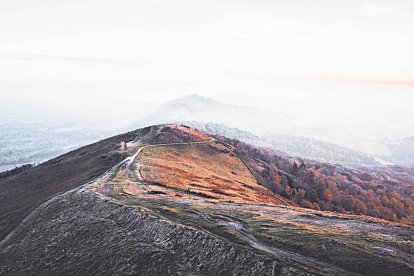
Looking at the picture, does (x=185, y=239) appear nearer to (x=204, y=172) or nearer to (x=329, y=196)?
(x=204, y=172)

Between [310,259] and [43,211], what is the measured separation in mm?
46908

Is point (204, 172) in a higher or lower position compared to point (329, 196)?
higher

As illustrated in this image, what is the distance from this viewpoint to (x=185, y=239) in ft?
126

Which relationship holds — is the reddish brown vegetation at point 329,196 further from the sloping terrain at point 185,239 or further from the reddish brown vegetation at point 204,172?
the sloping terrain at point 185,239

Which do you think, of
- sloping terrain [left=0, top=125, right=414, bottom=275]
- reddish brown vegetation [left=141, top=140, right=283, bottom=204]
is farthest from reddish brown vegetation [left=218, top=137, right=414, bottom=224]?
sloping terrain [left=0, top=125, right=414, bottom=275]

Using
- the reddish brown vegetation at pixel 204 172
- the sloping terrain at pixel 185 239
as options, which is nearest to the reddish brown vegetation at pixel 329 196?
the reddish brown vegetation at pixel 204 172

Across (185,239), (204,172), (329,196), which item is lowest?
(329,196)

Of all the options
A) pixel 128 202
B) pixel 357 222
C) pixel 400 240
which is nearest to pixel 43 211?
pixel 128 202

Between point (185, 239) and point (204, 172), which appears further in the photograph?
Result: point (204, 172)

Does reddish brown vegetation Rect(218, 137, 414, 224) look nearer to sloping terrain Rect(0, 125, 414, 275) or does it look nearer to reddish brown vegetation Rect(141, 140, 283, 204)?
reddish brown vegetation Rect(141, 140, 283, 204)

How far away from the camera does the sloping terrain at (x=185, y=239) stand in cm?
3281

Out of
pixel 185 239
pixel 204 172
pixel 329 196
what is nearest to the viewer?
pixel 185 239

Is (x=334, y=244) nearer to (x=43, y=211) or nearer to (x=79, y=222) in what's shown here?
(x=79, y=222)

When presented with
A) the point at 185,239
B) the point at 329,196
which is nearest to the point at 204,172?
the point at 185,239
